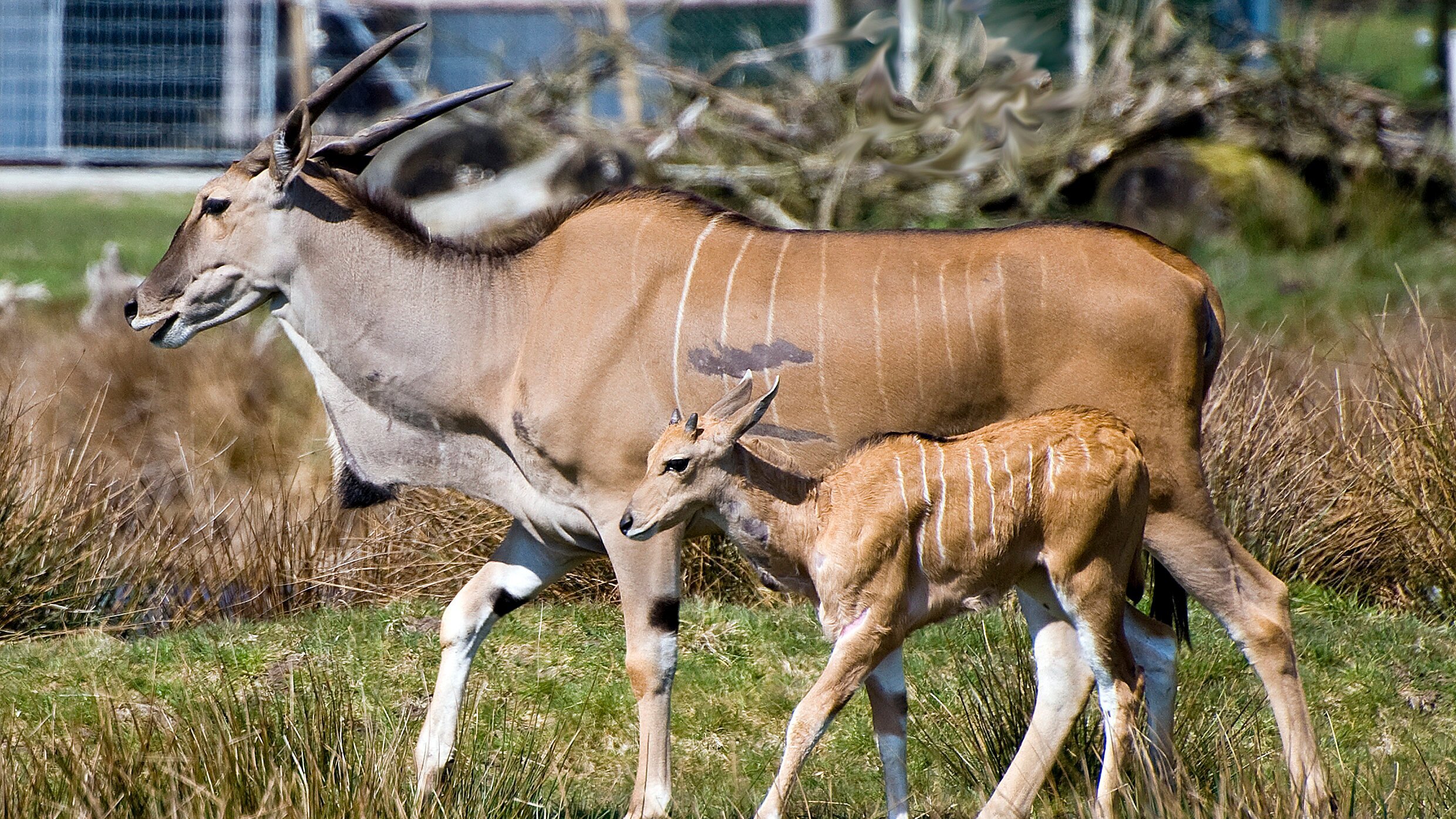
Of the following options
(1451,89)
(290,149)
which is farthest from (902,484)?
(1451,89)

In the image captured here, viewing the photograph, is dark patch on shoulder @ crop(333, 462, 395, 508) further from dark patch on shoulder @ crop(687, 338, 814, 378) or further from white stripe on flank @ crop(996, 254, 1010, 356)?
white stripe on flank @ crop(996, 254, 1010, 356)

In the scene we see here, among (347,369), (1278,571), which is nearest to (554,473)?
(347,369)

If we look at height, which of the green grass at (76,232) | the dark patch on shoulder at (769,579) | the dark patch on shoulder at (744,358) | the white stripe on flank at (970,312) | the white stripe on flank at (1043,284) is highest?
the white stripe on flank at (1043,284)

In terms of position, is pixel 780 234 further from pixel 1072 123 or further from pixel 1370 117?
pixel 1370 117

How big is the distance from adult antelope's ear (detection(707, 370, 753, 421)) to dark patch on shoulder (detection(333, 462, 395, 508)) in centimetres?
133

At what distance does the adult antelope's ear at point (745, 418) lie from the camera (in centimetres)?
351

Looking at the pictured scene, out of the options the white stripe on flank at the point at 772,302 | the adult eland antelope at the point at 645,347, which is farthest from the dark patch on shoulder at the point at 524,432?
the white stripe on flank at the point at 772,302

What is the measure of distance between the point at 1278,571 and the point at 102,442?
5.37 metres

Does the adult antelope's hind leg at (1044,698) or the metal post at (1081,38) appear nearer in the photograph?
the adult antelope's hind leg at (1044,698)

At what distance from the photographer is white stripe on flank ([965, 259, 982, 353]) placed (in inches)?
163

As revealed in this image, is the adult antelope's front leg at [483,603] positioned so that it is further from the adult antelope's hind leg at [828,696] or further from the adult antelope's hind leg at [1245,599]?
the adult antelope's hind leg at [1245,599]

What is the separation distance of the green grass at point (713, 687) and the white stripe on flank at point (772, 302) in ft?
2.90

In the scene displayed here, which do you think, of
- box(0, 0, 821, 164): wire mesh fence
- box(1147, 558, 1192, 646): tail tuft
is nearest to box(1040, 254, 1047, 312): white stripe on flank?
box(1147, 558, 1192, 646): tail tuft

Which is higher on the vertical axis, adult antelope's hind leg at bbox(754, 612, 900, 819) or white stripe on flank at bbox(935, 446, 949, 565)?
white stripe on flank at bbox(935, 446, 949, 565)
